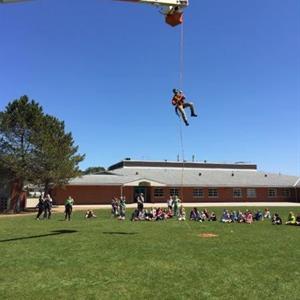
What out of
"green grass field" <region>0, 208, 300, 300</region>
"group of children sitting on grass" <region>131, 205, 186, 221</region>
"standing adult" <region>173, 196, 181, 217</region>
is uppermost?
"standing adult" <region>173, 196, 181, 217</region>

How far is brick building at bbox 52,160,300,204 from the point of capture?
58.9 meters

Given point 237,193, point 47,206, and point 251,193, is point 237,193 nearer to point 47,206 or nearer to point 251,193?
point 251,193

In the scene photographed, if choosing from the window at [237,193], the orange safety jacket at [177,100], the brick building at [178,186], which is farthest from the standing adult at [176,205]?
the window at [237,193]

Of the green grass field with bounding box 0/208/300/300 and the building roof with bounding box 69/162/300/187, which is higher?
the building roof with bounding box 69/162/300/187

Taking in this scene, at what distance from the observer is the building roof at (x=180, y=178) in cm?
6018

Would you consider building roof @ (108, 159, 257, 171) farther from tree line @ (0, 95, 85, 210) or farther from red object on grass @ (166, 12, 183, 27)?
red object on grass @ (166, 12, 183, 27)

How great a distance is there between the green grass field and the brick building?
35.7 meters

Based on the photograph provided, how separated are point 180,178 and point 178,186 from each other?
2914 mm

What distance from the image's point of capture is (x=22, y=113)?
4431 centimetres

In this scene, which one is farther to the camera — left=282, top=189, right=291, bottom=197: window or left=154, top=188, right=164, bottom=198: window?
left=282, top=189, right=291, bottom=197: window

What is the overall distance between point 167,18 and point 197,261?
361 inches

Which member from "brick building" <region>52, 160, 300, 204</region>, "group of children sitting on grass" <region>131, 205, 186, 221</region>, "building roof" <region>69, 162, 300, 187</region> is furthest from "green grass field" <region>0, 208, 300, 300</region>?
"building roof" <region>69, 162, 300, 187</region>

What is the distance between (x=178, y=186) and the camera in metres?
61.9

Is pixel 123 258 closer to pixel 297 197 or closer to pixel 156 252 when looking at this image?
pixel 156 252
